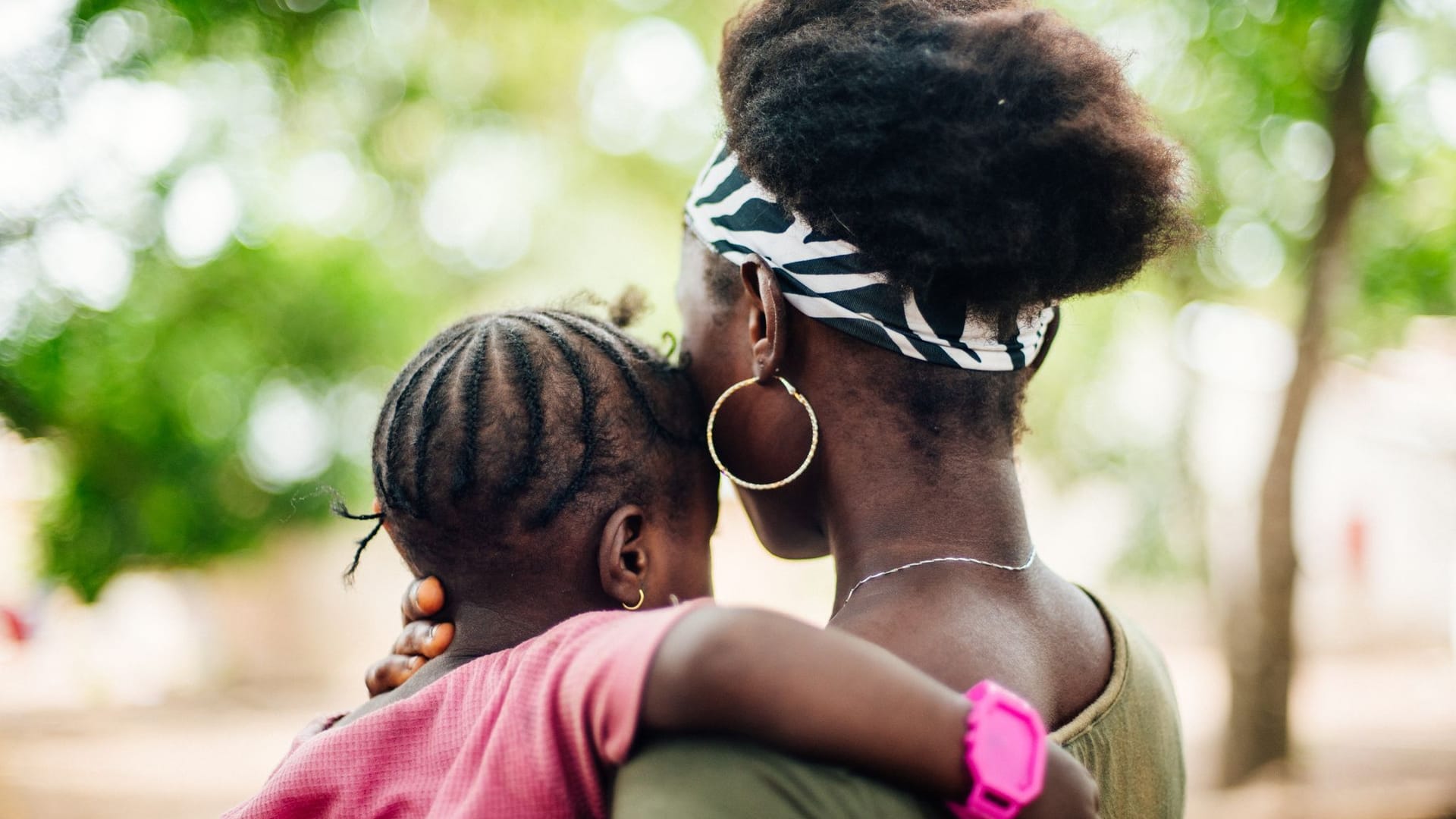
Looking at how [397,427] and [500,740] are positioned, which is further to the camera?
[397,427]

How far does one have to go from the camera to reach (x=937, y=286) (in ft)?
4.88

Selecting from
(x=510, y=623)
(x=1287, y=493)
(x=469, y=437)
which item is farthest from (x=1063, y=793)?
(x=1287, y=493)

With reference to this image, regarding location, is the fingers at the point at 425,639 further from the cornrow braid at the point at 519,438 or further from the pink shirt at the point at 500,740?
the pink shirt at the point at 500,740

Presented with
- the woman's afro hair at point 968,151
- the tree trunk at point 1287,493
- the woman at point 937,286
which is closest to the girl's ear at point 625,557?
the woman at point 937,286

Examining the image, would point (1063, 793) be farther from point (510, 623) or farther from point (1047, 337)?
point (510, 623)

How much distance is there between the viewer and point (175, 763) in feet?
28.4

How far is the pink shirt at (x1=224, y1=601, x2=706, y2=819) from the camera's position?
3.85 ft

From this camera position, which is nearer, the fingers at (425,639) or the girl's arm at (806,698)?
the girl's arm at (806,698)

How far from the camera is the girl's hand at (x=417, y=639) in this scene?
1.77 meters

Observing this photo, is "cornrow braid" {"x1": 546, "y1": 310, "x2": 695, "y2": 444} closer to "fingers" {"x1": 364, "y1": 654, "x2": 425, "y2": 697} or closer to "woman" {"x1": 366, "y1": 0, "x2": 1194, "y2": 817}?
"woman" {"x1": 366, "y1": 0, "x2": 1194, "y2": 817}

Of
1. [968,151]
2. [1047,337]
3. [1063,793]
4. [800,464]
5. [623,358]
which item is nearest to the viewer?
[1063,793]

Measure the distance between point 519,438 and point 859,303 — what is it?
1.91 feet

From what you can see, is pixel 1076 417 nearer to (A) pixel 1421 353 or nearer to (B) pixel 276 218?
(A) pixel 1421 353

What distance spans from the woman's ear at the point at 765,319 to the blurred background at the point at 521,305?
1.37 feet
